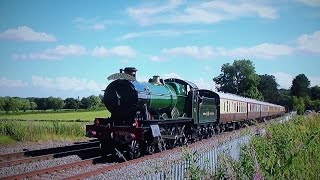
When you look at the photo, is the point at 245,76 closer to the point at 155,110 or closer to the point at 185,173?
the point at 155,110

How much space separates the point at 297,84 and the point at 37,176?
109 meters

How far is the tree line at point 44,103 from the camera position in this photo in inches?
1215

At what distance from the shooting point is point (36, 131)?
2294 centimetres

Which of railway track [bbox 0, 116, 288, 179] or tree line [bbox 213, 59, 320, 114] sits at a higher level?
tree line [bbox 213, 59, 320, 114]

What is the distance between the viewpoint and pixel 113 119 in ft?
54.4

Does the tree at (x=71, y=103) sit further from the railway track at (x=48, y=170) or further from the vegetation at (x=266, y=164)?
the vegetation at (x=266, y=164)

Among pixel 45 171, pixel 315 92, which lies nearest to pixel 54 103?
pixel 45 171

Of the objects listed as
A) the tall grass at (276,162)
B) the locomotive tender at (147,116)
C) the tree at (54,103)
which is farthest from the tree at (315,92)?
the tall grass at (276,162)

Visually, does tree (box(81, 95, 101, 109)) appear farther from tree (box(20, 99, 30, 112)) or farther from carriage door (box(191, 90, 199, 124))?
carriage door (box(191, 90, 199, 124))

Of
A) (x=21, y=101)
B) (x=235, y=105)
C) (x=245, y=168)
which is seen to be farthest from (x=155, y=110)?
(x=21, y=101)

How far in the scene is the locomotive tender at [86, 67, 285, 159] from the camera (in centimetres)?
1537

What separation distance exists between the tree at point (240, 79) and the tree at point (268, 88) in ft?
47.7

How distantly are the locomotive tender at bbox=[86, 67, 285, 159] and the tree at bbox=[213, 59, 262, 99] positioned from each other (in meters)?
78.0

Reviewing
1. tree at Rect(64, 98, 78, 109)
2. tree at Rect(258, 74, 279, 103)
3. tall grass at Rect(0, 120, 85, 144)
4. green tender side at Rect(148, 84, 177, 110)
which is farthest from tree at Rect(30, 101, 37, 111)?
tree at Rect(258, 74, 279, 103)
